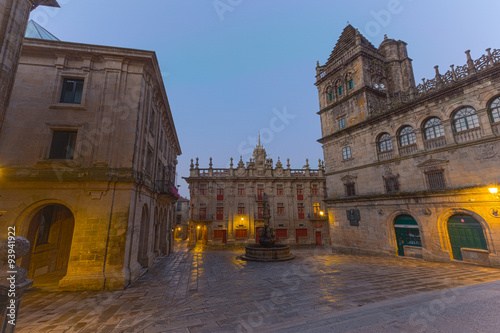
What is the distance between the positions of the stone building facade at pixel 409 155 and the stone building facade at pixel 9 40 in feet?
69.8

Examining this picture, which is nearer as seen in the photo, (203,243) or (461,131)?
(461,131)

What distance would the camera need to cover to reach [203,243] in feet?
104

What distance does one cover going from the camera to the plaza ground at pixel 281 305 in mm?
5098

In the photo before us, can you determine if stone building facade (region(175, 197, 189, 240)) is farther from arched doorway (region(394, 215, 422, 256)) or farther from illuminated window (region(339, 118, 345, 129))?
arched doorway (region(394, 215, 422, 256))

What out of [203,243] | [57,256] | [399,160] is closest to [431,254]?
[399,160]

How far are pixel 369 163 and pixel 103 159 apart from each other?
19.4 metres

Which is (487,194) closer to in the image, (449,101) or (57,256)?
(449,101)

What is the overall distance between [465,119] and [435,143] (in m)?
2.06

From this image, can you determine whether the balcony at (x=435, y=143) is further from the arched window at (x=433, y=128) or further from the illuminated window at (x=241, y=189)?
the illuminated window at (x=241, y=189)

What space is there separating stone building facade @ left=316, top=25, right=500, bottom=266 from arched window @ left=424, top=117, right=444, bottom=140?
6 centimetres

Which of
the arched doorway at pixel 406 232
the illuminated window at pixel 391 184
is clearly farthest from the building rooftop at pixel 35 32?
the arched doorway at pixel 406 232

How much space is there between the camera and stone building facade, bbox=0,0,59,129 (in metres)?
6.26

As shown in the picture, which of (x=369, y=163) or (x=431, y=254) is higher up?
(x=369, y=163)

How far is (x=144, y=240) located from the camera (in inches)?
520
